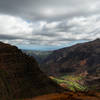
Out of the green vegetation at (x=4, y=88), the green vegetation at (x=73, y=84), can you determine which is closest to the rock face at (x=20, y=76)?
the green vegetation at (x=4, y=88)

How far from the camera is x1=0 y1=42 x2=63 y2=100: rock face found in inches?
2033

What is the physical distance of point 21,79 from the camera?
2229 inches

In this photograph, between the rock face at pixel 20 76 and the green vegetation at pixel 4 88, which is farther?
the rock face at pixel 20 76

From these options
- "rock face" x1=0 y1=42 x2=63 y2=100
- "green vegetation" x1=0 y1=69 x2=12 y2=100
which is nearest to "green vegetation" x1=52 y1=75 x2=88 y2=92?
"rock face" x1=0 y1=42 x2=63 y2=100

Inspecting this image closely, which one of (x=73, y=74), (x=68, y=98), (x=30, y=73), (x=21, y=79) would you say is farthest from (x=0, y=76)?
(x=73, y=74)

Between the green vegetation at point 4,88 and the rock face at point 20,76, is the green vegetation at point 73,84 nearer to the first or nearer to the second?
the rock face at point 20,76

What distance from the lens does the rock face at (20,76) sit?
5165 centimetres

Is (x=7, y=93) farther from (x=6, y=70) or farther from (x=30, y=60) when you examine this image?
(x=30, y=60)

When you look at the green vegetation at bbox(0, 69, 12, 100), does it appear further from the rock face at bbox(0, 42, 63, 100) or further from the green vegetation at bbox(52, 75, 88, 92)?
the green vegetation at bbox(52, 75, 88, 92)

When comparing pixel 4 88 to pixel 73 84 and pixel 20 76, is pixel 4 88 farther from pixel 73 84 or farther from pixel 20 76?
pixel 73 84

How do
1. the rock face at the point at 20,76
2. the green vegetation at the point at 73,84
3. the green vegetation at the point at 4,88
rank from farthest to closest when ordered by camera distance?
the green vegetation at the point at 73,84, the rock face at the point at 20,76, the green vegetation at the point at 4,88

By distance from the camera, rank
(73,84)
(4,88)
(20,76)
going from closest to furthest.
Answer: (4,88)
(20,76)
(73,84)

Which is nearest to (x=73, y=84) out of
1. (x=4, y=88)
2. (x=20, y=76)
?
(x=20, y=76)

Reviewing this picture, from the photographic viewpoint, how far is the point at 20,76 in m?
58.0
